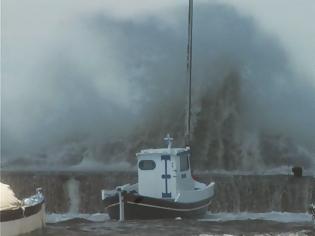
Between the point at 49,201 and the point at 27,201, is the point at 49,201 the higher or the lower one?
the lower one

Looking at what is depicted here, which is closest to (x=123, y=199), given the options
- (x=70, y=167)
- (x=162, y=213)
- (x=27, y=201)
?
(x=162, y=213)

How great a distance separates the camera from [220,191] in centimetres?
2333

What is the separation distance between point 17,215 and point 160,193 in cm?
988

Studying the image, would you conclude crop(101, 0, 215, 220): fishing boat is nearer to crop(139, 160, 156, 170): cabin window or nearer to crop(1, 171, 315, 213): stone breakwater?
crop(139, 160, 156, 170): cabin window

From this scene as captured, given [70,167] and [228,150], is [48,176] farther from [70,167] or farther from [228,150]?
[228,150]

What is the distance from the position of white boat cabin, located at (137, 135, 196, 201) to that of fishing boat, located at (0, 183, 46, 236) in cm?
886

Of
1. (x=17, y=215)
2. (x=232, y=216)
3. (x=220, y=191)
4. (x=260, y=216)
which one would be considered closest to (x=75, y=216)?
(x=220, y=191)

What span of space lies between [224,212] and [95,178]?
5.28 meters

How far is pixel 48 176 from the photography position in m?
24.0

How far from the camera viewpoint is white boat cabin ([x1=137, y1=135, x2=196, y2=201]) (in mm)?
19578

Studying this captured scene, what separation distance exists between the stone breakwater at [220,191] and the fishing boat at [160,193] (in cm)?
304

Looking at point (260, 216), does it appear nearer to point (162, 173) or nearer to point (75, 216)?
point (162, 173)

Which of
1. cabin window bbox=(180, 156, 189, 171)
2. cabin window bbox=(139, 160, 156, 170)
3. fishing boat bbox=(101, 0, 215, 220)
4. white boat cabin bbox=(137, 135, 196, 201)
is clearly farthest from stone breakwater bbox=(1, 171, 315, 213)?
cabin window bbox=(139, 160, 156, 170)

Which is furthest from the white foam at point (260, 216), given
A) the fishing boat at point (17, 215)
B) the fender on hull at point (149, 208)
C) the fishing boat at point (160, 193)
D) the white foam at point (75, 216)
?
the fishing boat at point (17, 215)
